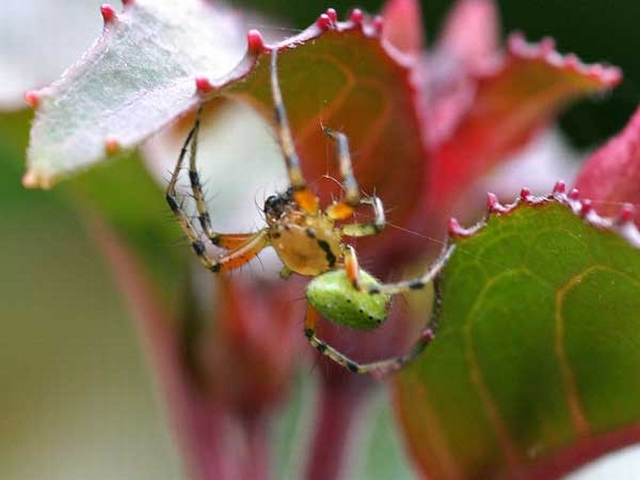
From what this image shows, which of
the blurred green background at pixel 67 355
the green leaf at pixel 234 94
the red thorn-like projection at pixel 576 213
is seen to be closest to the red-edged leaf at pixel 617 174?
the red thorn-like projection at pixel 576 213

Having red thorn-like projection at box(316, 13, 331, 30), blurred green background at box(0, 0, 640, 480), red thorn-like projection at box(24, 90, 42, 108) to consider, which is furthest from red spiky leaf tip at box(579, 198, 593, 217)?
blurred green background at box(0, 0, 640, 480)

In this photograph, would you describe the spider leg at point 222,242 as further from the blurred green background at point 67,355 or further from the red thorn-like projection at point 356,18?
the blurred green background at point 67,355

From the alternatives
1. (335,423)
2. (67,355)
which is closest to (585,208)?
(335,423)

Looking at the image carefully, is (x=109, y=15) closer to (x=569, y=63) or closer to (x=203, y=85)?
(x=203, y=85)

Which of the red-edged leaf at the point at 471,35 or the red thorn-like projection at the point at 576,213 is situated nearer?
the red thorn-like projection at the point at 576,213

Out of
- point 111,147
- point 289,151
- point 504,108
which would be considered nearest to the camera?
point 111,147
